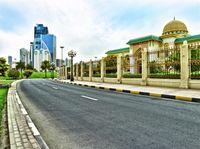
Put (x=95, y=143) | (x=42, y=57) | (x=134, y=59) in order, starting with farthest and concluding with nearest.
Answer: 1. (x=42, y=57)
2. (x=134, y=59)
3. (x=95, y=143)

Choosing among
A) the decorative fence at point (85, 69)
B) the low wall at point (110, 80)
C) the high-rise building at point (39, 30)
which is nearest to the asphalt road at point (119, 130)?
the low wall at point (110, 80)

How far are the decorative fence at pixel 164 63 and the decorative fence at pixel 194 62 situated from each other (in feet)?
3.32

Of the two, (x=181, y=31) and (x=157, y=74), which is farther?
(x=181, y=31)

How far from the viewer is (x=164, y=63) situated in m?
15.3

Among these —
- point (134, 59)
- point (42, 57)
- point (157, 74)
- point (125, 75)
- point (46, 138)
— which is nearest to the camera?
point (46, 138)

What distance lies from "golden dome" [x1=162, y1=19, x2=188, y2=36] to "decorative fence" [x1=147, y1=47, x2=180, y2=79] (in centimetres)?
4423

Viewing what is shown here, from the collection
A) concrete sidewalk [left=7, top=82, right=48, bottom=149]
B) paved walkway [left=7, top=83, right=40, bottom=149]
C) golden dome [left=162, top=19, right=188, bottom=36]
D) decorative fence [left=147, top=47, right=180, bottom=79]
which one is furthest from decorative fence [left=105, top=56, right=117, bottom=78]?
golden dome [left=162, top=19, right=188, bottom=36]

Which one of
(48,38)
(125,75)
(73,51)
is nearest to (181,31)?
(73,51)

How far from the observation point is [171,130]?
4.54 metres

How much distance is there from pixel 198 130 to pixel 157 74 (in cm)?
1173

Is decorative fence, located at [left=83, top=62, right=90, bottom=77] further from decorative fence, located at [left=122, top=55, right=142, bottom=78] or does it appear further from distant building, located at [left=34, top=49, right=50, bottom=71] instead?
distant building, located at [left=34, top=49, right=50, bottom=71]

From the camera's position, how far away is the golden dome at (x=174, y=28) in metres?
56.8

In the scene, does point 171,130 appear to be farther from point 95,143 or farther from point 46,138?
point 46,138

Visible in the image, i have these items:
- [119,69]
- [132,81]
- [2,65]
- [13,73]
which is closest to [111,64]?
[119,69]
